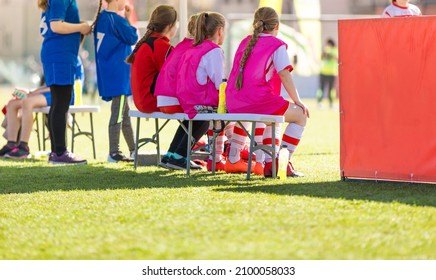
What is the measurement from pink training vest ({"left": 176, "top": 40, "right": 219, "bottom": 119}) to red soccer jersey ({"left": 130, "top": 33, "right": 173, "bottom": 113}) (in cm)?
50

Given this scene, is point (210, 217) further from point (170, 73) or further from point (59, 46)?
point (59, 46)

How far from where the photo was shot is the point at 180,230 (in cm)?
578

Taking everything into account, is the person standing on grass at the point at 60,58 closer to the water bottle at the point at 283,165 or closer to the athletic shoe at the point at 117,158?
the athletic shoe at the point at 117,158

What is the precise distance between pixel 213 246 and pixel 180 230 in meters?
0.53

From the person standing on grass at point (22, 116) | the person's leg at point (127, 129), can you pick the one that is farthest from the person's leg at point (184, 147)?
the person standing on grass at point (22, 116)

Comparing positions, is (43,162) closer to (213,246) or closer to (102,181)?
(102,181)

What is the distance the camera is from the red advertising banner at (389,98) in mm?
7664

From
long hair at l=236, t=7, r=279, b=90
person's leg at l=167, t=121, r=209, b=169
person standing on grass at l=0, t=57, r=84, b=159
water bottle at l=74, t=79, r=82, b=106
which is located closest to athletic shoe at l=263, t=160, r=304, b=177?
long hair at l=236, t=7, r=279, b=90

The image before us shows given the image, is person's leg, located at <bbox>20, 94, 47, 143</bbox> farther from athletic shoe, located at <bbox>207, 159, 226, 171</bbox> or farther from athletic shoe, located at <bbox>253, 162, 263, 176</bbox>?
athletic shoe, located at <bbox>253, 162, 263, 176</bbox>

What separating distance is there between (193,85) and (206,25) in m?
0.49

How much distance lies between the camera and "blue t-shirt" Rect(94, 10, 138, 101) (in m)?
10.5

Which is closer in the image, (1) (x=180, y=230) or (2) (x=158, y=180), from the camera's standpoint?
(1) (x=180, y=230)

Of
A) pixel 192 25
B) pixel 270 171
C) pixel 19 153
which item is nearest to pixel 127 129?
pixel 19 153

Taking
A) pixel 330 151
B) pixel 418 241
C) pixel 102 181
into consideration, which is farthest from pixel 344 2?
pixel 418 241
